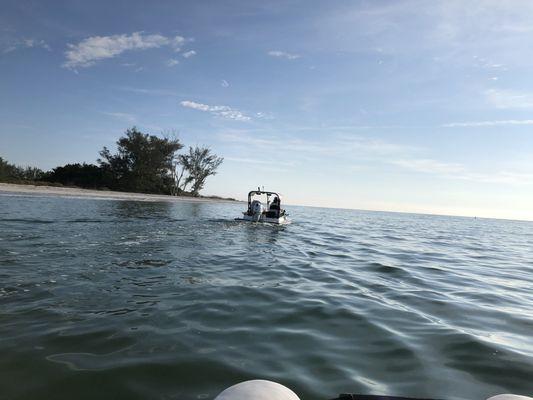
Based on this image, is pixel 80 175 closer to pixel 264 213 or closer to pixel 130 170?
pixel 130 170

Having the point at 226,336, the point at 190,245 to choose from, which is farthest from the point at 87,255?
the point at 226,336

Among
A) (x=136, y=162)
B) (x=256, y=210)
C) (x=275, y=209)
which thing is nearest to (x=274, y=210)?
(x=275, y=209)

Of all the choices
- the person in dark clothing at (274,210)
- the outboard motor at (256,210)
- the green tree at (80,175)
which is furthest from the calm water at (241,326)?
the green tree at (80,175)

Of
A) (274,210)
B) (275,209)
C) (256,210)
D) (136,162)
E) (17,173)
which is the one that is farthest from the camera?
(136,162)

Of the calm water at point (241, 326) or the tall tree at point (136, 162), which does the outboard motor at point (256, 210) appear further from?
the tall tree at point (136, 162)

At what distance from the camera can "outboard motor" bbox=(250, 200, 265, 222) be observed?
27.1 metres

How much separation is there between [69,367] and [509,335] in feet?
21.9

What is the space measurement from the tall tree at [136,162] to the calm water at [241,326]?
52.9 m

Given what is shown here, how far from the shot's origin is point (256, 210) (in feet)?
89.4

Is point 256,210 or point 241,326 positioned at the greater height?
point 256,210

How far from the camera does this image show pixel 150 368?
14.2ft

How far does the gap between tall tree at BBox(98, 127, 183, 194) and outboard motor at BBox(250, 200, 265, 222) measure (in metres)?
40.9

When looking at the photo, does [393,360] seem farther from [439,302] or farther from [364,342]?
[439,302]

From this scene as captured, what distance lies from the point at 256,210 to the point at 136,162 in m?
41.8
